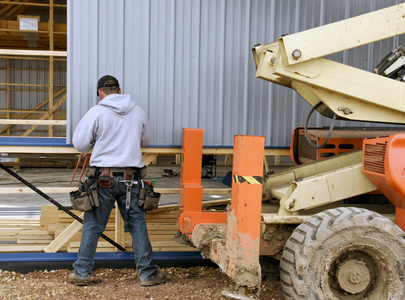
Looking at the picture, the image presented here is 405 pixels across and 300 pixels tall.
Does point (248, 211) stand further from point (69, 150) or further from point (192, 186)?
point (69, 150)

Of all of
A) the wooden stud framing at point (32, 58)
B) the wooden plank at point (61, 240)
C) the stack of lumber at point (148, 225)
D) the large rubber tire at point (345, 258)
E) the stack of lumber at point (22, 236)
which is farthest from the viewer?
the wooden stud framing at point (32, 58)

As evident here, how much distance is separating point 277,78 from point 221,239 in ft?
5.46

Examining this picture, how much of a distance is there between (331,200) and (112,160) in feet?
7.19

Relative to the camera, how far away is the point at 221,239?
15.2 feet

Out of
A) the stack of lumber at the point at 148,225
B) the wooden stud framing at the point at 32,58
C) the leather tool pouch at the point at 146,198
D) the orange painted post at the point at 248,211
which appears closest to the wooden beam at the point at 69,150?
the leather tool pouch at the point at 146,198

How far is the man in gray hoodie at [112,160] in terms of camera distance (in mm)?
5070

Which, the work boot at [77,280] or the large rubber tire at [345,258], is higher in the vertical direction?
the large rubber tire at [345,258]

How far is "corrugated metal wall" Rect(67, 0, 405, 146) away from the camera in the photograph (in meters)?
5.65

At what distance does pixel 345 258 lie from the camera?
421 cm

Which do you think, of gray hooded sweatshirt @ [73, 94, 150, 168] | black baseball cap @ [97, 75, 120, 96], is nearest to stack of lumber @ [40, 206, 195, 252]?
gray hooded sweatshirt @ [73, 94, 150, 168]

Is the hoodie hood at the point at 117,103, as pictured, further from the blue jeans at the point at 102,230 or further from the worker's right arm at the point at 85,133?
the blue jeans at the point at 102,230

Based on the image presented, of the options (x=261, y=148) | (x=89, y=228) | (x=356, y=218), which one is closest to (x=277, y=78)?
(x=261, y=148)

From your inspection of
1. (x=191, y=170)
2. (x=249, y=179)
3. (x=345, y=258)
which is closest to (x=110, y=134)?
(x=191, y=170)

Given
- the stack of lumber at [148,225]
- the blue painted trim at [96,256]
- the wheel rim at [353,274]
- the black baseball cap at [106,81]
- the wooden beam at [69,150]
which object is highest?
the black baseball cap at [106,81]
